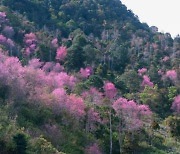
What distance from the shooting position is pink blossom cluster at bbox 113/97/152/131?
3070 centimetres

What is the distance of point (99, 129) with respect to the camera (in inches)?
1139

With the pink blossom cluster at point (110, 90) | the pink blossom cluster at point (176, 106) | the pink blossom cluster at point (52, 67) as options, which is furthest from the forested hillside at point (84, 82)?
the pink blossom cluster at point (52, 67)

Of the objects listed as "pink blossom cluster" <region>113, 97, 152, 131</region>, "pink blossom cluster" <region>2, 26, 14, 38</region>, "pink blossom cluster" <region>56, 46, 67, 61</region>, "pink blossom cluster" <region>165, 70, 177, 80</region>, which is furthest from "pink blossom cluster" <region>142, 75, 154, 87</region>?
"pink blossom cluster" <region>2, 26, 14, 38</region>

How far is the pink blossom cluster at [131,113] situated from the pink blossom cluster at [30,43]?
14.9 m

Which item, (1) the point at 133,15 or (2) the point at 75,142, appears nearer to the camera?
(2) the point at 75,142

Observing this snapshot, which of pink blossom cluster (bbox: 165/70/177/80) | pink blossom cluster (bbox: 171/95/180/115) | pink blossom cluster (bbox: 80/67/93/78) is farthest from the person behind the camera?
pink blossom cluster (bbox: 165/70/177/80)

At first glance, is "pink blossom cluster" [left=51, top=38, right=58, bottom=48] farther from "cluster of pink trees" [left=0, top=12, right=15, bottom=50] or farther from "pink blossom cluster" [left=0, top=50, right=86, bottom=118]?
"pink blossom cluster" [left=0, top=50, right=86, bottom=118]

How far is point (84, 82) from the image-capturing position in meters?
38.9

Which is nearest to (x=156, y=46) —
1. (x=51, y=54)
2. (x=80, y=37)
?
(x=80, y=37)

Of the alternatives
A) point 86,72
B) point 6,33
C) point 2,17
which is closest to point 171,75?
point 86,72

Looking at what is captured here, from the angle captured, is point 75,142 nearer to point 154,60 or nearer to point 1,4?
point 154,60

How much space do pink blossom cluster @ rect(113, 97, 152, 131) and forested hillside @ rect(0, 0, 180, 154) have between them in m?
0.08

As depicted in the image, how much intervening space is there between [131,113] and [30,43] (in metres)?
18.2

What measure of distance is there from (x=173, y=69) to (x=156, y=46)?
8.85m
